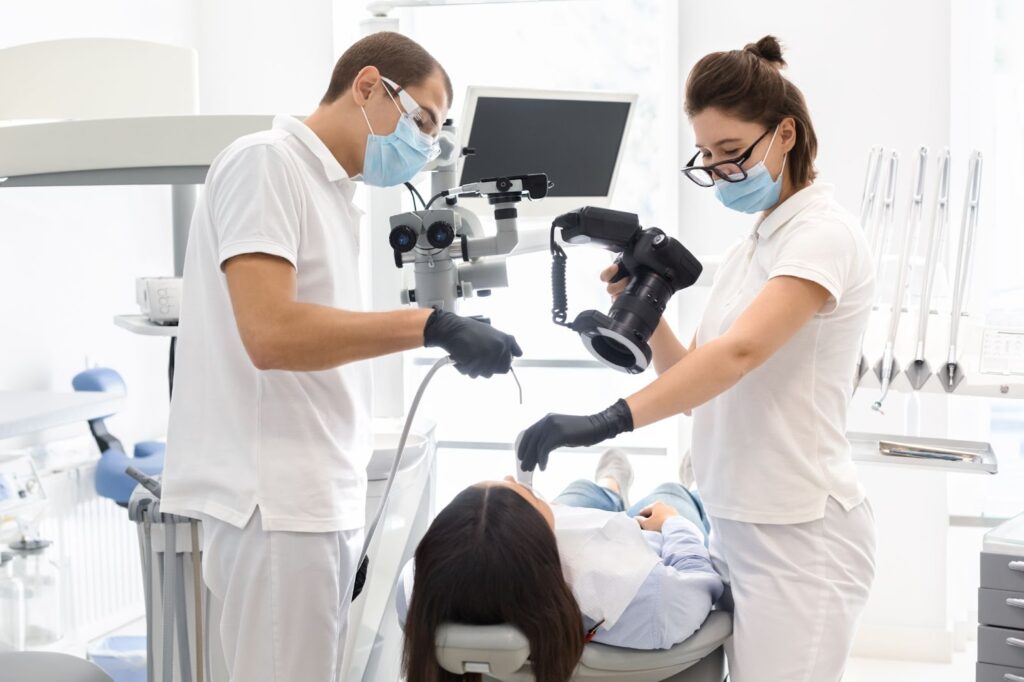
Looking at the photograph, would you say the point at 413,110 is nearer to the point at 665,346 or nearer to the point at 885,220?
the point at 665,346

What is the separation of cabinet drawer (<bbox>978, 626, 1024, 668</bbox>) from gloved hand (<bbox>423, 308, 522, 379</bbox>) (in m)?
1.42

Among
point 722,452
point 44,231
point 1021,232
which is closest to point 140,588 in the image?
point 44,231

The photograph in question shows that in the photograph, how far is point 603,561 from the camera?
4.86 ft

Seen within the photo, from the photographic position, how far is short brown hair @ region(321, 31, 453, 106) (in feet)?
5.00

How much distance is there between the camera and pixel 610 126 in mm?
2289

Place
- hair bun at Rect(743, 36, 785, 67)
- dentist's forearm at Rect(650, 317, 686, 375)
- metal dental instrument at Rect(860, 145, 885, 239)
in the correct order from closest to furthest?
hair bun at Rect(743, 36, 785, 67) → dentist's forearm at Rect(650, 317, 686, 375) → metal dental instrument at Rect(860, 145, 885, 239)

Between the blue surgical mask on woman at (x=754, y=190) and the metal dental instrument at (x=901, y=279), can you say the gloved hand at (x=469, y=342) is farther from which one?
the metal dental instrument at (x=901, y=279)

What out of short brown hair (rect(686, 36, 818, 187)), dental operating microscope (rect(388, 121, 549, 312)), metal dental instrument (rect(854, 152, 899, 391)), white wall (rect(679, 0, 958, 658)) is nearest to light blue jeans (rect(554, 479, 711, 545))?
metal dental instrument (rect(854, 152, 899, 391))

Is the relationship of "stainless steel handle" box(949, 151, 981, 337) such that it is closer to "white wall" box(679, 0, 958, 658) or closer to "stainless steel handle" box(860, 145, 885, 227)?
"stainless steel handle" box(860, 145, 885, 227)

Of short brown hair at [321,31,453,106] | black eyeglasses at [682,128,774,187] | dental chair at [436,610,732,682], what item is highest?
short brown hair at [321,31,453,106]

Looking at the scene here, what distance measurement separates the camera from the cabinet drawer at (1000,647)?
2.13 meters

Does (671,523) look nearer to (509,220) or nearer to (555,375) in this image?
(509,220)

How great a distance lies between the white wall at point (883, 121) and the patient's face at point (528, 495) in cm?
202

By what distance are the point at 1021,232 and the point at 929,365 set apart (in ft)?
4.54
